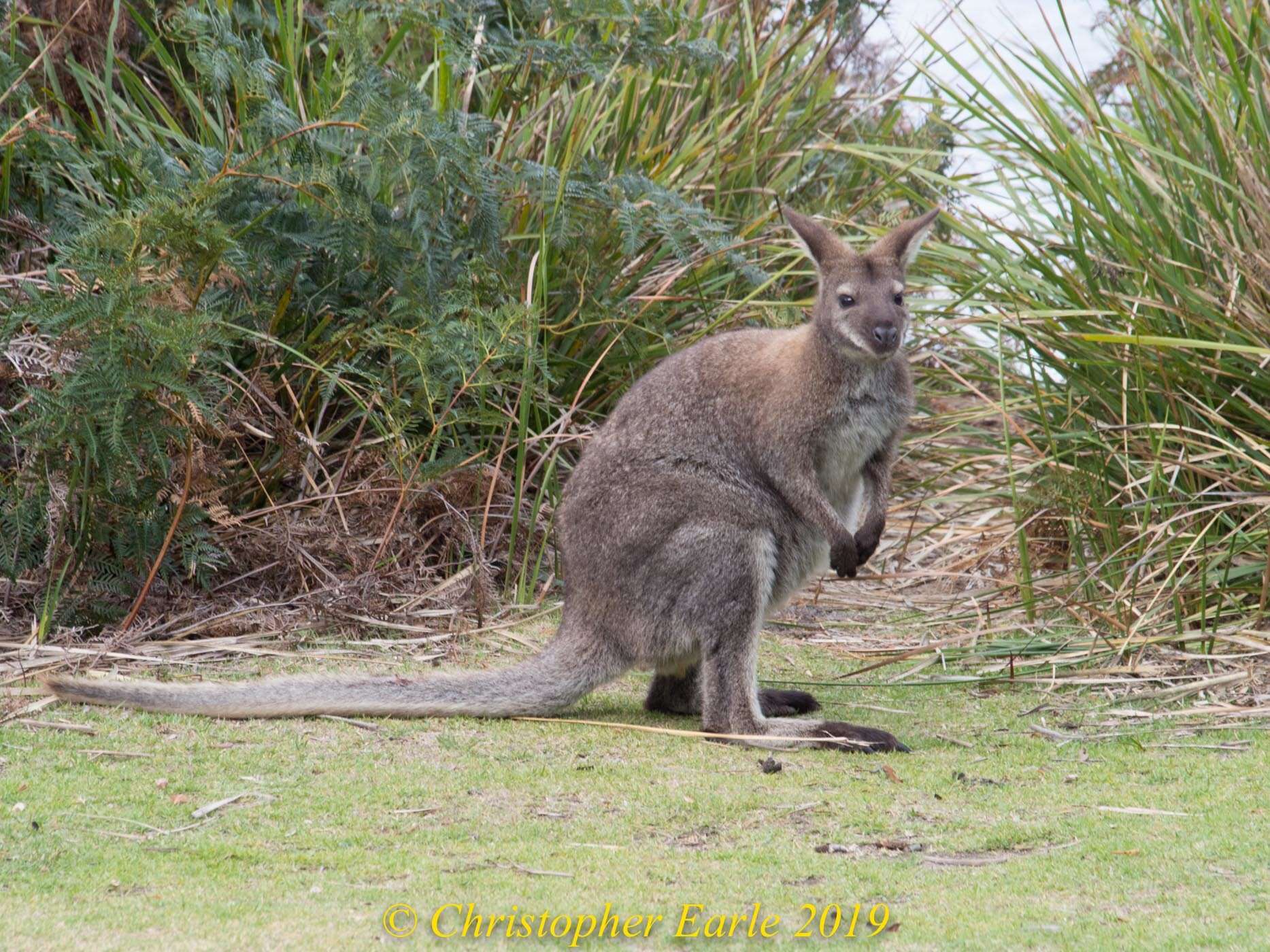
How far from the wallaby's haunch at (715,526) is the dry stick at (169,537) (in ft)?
2.72

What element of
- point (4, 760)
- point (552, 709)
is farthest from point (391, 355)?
point (4, 760)

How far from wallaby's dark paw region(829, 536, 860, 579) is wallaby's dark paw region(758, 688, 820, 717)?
1.36ft

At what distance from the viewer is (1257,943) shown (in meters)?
2.44

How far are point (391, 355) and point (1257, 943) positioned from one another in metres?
3.96

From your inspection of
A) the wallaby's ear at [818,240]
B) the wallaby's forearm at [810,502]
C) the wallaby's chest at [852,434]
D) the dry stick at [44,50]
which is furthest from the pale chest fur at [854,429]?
the dry stick at [44,50]

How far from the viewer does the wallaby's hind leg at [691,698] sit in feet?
15.0

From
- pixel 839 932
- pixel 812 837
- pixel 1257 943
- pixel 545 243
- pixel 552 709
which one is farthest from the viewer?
pixel 545 243

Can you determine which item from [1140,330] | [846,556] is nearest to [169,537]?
[846,556]

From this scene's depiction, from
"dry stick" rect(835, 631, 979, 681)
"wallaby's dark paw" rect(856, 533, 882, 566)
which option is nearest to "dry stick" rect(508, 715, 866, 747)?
"wallaby's dark paw" rect(856, 533, 882, 566)

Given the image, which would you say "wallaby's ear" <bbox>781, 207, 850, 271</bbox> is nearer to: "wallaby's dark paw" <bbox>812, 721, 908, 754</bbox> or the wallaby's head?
the wallaby's head

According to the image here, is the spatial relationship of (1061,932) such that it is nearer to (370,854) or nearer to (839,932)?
(839,932)

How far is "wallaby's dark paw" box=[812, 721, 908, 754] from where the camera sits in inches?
161

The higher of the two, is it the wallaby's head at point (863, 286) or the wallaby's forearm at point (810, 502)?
the wallaby's head at point (863, 286)

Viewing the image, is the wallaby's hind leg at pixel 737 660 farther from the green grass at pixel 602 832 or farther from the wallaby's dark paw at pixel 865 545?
the wallaby's dark paw at pixel 865 545
